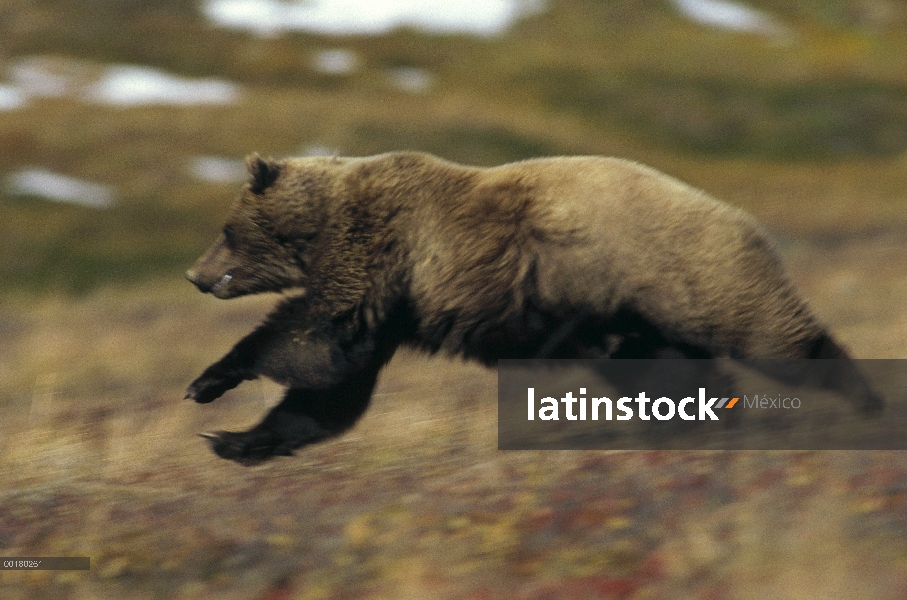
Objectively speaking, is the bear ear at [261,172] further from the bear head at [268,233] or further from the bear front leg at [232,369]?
the bear front leg at [232,369]

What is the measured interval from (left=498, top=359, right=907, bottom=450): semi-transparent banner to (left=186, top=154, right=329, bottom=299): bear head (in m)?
1.59

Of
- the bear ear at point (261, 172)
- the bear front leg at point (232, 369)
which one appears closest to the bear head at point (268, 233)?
the bear ear at point (261, 172)

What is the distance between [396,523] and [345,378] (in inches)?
42.8

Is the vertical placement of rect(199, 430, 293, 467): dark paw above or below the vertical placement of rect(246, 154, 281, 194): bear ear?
below

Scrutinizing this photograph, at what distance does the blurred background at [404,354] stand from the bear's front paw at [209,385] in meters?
→ 0.67

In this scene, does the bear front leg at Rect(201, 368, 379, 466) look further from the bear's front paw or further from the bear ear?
the bear ear

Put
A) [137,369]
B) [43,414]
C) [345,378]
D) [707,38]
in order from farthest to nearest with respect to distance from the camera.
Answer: [707,38]
[137,369]
[43,414]
[345,378]

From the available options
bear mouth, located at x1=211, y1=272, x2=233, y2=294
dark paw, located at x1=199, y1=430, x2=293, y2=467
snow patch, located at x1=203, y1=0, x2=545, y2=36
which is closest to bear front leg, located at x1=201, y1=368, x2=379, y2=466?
dark paw, located at x1=199, y1=430, x2=293, y2=467

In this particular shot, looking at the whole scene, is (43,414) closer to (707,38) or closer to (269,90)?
(269,90)

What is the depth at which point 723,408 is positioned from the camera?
645 centimetres

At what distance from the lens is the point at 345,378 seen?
616 centimetres

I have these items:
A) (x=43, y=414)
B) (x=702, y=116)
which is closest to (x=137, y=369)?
(x=43, y=414)

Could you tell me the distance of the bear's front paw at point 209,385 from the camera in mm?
6160

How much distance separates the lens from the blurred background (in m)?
4.99
